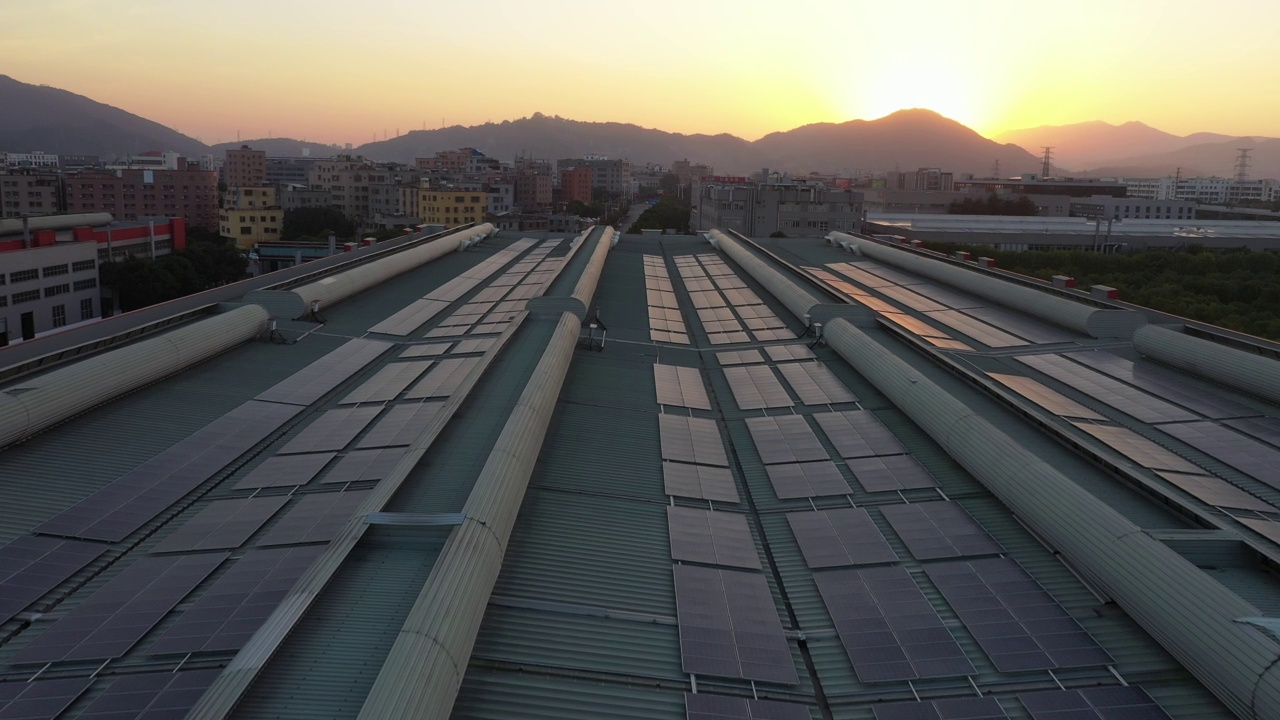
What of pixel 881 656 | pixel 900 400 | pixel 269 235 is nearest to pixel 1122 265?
pixel 900 400

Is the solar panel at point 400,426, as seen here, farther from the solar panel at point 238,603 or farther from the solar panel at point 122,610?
the solar panel at point 122,610

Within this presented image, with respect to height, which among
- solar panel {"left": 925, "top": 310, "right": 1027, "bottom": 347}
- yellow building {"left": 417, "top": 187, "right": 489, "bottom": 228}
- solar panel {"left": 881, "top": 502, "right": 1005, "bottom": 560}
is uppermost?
yellow building {"left": 417, "top": 187, "right": 489, "bottom": 228}

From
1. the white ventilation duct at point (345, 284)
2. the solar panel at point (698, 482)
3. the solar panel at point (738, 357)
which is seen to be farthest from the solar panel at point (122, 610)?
the white ventilation duct at point (345, 284)

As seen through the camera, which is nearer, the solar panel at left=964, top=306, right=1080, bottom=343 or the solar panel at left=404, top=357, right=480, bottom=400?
the solar panel at left=404, top=357, right=480, bottom=400

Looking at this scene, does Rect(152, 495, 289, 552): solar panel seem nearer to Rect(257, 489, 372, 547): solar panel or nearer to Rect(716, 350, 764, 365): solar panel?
Rect(257, 489, 372, 547): solar panel

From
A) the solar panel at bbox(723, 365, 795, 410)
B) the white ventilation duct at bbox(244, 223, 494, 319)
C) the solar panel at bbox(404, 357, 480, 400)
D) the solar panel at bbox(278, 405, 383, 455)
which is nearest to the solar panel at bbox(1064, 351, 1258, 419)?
the solar panel at bbox(723, 365, 795, 410)

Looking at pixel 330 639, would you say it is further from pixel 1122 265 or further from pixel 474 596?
pixel 1122 265
